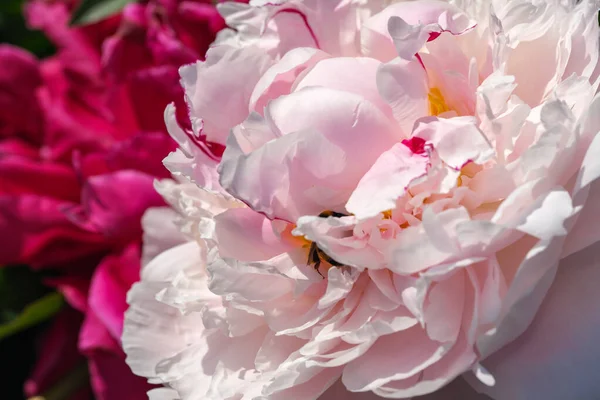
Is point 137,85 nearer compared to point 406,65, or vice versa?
point 406,65

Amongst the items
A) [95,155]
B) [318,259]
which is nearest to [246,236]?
[318,259]

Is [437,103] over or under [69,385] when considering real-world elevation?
over

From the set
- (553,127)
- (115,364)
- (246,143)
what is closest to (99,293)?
(115,364)

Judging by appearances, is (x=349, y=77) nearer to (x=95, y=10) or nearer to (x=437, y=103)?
(x=437, y=103)

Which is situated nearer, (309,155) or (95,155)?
(309,155)

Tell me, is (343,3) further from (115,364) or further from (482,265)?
(115,364)

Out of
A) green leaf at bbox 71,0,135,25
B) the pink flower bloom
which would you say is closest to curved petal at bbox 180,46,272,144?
the pink flower bloom

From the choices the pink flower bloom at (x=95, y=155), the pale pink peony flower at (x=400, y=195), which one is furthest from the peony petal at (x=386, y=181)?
the pink flower bloom at (x=95, y=155)

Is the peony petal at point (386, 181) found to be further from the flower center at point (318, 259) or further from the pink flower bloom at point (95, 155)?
the pink flower bloom at point (95, 155)
